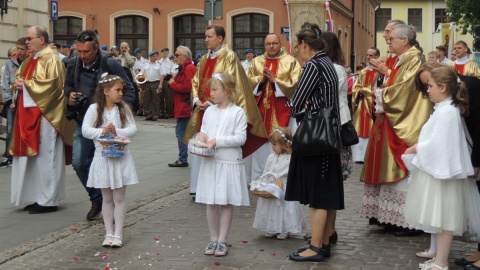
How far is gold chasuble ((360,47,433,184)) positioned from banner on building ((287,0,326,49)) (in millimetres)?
13997

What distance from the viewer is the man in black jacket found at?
29.3ft

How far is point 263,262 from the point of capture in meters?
7.29

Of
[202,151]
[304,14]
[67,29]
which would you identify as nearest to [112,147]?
[202,151]

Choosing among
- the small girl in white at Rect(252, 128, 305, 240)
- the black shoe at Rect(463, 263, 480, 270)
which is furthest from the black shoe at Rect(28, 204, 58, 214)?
the black shoe at Rect(463, 263, 480, 270)

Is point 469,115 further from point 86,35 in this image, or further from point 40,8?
point 40,8

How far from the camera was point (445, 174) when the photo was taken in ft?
21.7

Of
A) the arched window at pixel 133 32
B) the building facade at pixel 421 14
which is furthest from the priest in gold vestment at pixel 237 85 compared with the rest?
the building facade at pixel 421 14

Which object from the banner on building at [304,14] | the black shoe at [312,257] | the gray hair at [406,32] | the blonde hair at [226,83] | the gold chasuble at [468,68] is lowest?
the black shoe at [312,257]

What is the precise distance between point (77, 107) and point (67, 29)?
98.9 feet

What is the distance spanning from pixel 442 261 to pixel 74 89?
4309 millimetres

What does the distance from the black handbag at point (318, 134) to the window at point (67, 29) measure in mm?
31868

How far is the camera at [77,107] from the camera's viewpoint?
348 inches

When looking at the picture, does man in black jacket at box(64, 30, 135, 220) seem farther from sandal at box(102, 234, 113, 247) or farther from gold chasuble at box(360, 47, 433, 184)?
gold chasuble at box(360, 47, 433, 184)

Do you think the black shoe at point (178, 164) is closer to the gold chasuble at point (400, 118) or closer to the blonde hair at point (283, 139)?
the blonde hair at point (283, 139)
